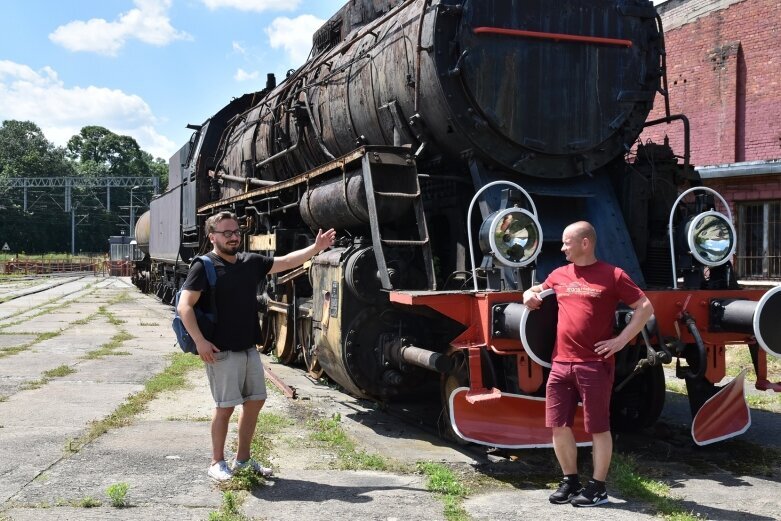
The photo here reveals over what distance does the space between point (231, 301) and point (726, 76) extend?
Result: 14642mm

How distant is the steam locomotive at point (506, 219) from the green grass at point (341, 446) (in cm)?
38

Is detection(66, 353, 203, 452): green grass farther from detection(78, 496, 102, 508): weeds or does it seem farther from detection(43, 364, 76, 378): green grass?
detection(78, 496, 102, 508): weeds

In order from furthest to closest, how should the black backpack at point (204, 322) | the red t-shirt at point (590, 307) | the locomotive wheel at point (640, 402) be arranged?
1. the locomotive wheel at point (640, 402)
2. the black backpack at point (204, 322)
3. the red t-shirt at point (590, 307)

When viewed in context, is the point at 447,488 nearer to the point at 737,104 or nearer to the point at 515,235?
the point at 515,235

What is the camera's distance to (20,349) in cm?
1091

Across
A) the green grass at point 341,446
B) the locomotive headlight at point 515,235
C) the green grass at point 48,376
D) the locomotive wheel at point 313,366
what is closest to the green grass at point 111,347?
the green grass at point 48,376

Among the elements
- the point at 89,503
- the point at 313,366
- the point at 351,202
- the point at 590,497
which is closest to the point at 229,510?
the point at 89,503

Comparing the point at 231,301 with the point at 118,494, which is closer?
the point at 118,494

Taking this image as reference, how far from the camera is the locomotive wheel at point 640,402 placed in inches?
243

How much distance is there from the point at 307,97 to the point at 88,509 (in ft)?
18.8

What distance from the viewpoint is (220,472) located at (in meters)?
4.62

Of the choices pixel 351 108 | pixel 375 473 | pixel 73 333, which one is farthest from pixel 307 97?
pixel 73 333

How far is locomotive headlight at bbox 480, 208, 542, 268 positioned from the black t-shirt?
1.60 metres

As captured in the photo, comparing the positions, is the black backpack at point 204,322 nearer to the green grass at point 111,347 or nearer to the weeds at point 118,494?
the weeds at point 118,494
